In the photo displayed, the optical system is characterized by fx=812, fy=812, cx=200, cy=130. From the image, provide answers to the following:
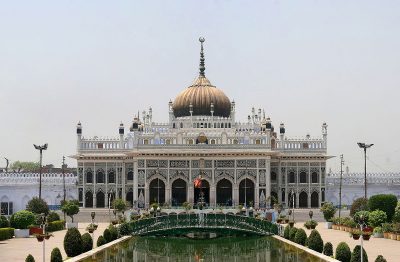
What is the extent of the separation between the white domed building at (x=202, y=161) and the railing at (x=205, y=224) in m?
17.6

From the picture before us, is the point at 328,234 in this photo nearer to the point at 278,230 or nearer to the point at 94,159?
the point at 278,230

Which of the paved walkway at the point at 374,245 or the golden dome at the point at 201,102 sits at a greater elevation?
the golden dome at the point at 201,102

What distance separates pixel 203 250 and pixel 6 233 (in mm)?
8938

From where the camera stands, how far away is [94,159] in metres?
57.3

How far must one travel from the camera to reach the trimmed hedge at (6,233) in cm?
3308

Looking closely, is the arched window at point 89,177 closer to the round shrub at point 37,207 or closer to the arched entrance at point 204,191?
the arched entrance at point 204,191

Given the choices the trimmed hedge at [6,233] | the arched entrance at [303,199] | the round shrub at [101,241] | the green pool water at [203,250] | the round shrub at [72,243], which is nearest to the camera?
the round shrub at [72,243]

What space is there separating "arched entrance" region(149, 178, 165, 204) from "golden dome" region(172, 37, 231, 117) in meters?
5.97

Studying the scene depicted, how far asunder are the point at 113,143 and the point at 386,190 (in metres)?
A: 19.7

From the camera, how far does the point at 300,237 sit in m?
29.7

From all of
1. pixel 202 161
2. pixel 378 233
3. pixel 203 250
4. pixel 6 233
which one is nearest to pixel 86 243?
pixel 203 250


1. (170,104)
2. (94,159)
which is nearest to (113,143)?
(94,159)

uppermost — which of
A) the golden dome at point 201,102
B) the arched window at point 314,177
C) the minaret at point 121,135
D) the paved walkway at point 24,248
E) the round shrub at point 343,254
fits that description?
the golden dome at point 201,102

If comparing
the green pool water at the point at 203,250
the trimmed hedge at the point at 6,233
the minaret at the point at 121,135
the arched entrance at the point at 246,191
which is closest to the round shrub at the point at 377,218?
the green pool water at the point at 203,250
